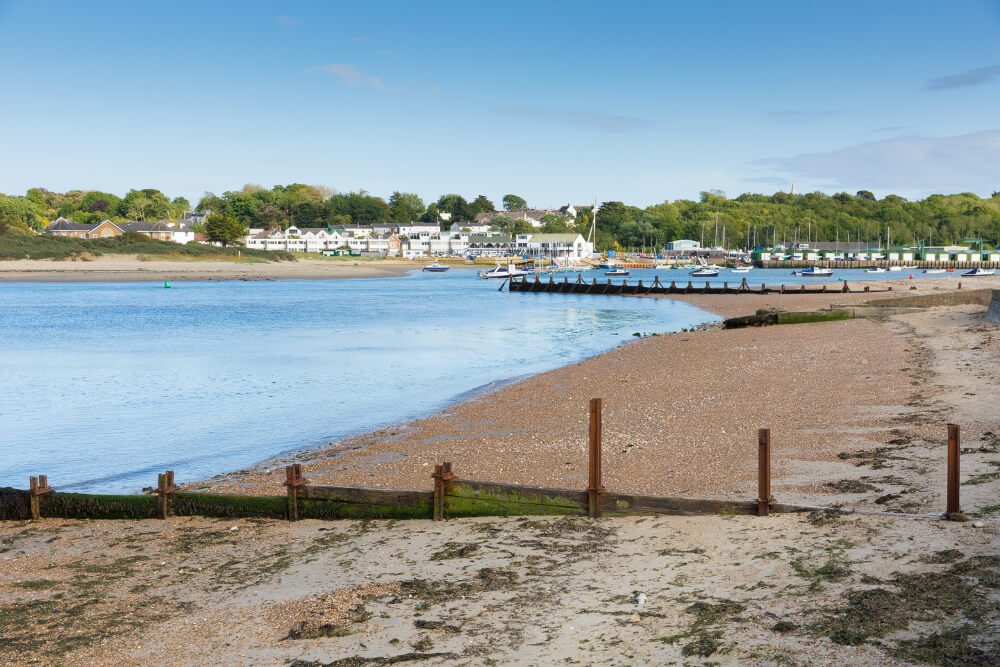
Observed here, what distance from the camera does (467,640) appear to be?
7020 millimetres

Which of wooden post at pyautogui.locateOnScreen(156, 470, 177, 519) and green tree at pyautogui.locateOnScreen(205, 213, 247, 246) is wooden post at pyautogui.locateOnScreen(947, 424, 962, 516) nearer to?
wooden post at pyautogui.locateOnScreen(156, 470, 177, 519)

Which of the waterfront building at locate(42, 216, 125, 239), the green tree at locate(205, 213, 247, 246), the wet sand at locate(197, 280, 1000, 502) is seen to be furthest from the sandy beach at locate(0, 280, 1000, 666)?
the waterfront building at locate(42, 216, 125, 239)

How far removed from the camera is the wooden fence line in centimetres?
935

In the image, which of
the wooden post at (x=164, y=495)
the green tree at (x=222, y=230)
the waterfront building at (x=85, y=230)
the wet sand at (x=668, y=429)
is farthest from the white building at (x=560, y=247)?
the wooden post at (x=164, y=495)

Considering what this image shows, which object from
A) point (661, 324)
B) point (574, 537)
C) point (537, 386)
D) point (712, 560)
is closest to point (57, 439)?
point (537, 386)

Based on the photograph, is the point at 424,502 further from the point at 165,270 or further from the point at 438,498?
the point at 165,270

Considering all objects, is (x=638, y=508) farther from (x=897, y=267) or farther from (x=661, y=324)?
(x=897, y=267)

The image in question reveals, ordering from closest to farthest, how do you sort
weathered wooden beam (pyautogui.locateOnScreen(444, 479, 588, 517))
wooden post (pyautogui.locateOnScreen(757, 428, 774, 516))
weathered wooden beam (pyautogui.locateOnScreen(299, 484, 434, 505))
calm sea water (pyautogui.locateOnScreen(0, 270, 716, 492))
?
wooden post (pyautogui.locateOnScreen(757, 428, 774, 516)) → weathered wooden beam (pyautogui.locateOnScreen(444, 479, 588, 517)) → weathered wooden beam (pyautogui.locateOnScreen(299, 484, 434, 505)) → calm sea water (pyautogui.locateOnScreen(0, 270, 716, 492))

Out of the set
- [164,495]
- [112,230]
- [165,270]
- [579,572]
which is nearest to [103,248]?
[165,270]

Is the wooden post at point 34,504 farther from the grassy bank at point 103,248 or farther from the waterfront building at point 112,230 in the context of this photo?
the waterfront building at point 112,230

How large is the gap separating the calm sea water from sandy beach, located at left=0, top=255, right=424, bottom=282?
46.4m

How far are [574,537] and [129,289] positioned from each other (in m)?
98.5

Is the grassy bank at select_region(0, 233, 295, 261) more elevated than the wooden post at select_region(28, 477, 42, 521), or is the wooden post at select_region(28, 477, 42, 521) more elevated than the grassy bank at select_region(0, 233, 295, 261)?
the grassy bank at select_region(0, 233, 295, 261)

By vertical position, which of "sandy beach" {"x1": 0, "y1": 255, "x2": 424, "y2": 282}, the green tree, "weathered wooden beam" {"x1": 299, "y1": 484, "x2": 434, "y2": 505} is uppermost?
the green tree
